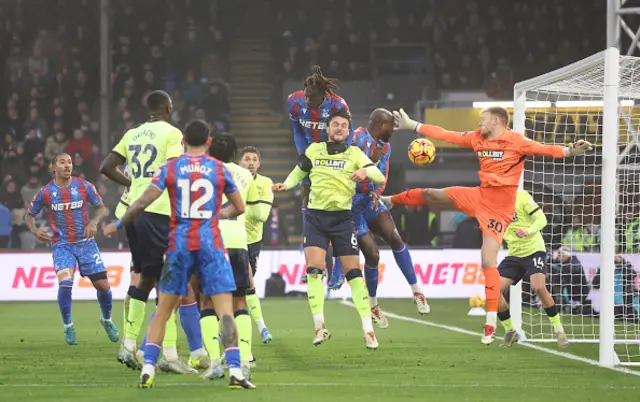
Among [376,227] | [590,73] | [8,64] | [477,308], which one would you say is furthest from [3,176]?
[590,73]

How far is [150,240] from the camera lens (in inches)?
339

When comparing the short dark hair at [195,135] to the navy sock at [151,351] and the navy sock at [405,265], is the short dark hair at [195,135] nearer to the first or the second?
the navy sock at [151,351]

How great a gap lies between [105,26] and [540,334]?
1757cm

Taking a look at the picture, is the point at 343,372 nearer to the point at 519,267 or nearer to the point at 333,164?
Result: the point at 333,164

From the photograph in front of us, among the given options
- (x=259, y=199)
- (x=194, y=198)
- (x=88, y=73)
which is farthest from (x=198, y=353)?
(x=88, y=73)

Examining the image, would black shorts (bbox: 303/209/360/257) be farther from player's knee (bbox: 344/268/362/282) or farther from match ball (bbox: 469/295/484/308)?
match ball (bbox: 469/295/484/308)

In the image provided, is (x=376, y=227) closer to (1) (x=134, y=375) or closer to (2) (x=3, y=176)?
(1) (x=134, y=375)

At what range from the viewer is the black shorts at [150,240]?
339 inches

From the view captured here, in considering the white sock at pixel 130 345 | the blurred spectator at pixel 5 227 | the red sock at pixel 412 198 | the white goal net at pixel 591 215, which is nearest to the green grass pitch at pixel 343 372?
the white sock at pixel 130 345

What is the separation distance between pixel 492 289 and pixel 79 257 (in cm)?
487

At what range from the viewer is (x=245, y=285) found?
848cm

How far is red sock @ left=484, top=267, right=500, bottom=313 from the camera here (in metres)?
11.0

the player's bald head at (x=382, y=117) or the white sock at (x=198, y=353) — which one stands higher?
the player's bald head at (x=382, y=117)

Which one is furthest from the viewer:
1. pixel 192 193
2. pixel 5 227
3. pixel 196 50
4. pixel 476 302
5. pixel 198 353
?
pixel 196 50
